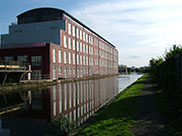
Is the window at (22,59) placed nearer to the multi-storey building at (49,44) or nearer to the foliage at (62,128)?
the multi-storey building at (49,44)

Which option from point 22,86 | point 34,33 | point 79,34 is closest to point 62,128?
point 22,86

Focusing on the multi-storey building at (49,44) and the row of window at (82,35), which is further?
the row of window at (82,35)

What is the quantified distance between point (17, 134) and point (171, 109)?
7.72 metres

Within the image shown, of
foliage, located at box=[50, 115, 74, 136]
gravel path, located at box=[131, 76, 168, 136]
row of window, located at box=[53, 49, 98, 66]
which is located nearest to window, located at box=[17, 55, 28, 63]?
row of window, located at box=[53, 49, 98, 66]

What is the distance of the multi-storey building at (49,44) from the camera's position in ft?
115

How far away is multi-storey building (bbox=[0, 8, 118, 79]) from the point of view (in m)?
34.9

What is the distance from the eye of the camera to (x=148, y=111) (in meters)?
9.05

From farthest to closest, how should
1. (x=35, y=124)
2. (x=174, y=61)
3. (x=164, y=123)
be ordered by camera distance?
1. (x=174, y=61)
2. (x=35, y=124)
3. (x=164, y=123)

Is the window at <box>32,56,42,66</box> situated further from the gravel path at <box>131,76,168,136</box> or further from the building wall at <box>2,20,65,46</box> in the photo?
the gravel path at <box>131,76,168,136</box>

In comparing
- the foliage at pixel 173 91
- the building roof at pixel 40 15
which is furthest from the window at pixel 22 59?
the foliage at pixel 173 91

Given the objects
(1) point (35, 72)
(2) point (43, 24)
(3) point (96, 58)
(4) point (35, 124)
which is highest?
(2) point (43, 24)

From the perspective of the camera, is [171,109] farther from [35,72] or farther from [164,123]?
[35,72]

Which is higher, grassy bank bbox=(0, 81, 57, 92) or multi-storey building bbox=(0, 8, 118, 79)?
multi-storey building bbox=(0, 8, 118, 79)

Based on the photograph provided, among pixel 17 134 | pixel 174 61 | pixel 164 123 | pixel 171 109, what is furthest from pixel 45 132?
pixel 174 61
